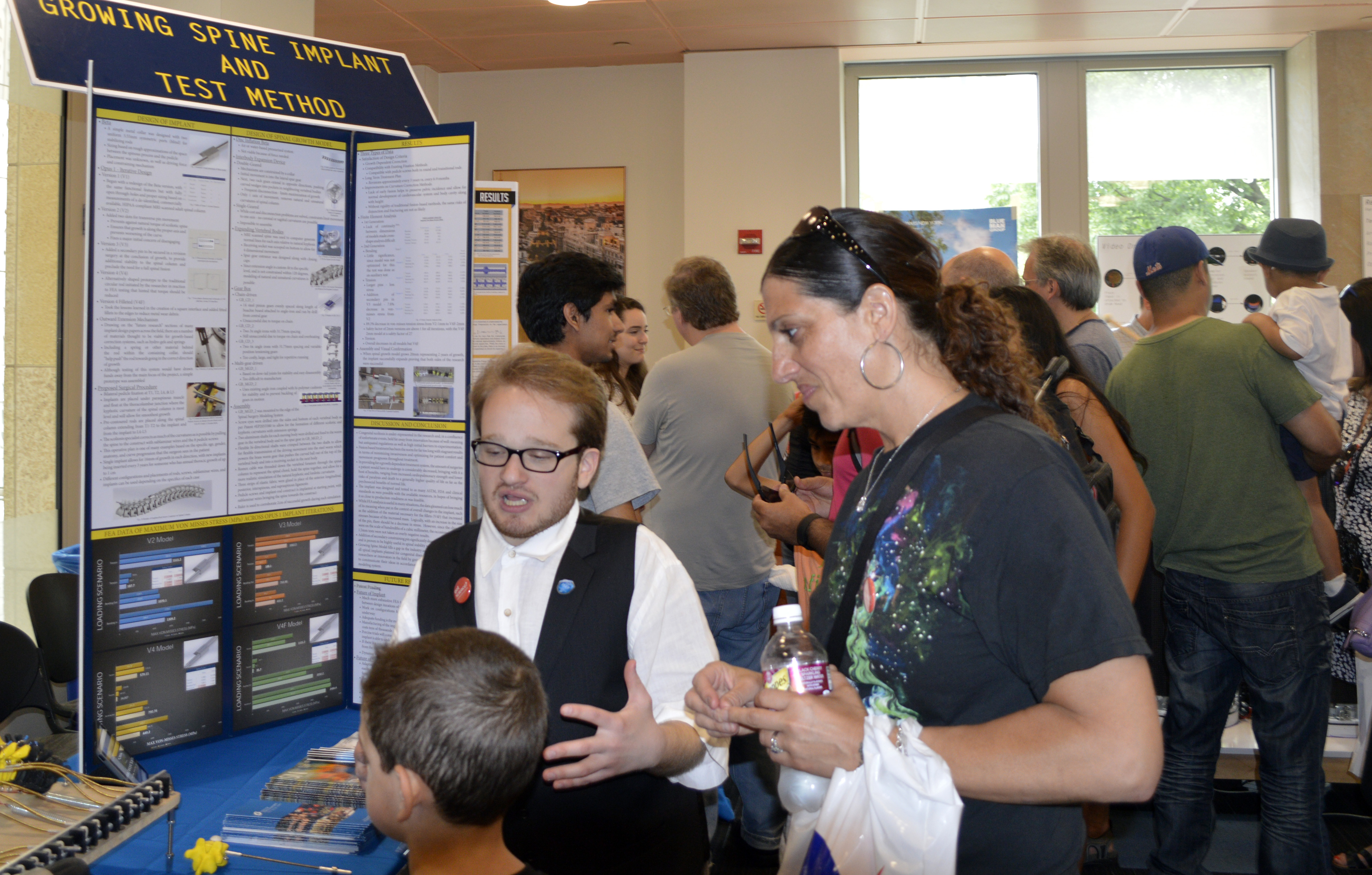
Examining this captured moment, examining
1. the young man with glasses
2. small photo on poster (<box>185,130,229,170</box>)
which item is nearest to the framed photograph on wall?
small photo on poster (<box>185,130,229,170</box>)

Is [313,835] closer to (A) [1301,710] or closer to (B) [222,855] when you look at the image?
(B) [222,855]

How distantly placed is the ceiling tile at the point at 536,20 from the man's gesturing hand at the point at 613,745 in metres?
5.25

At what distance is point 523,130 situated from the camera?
7316mm

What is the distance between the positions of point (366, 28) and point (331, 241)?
4.08 meters

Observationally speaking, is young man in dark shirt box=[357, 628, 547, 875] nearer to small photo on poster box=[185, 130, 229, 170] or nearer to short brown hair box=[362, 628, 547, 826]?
short brown hair box=[362, 628, 547, 826]

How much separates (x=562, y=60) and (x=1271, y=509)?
5.97m

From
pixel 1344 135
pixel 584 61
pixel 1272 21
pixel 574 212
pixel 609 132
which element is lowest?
pixel 574 212

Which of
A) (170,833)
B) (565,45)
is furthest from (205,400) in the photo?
(565,45)

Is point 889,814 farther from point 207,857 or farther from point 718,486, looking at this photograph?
point 718,486

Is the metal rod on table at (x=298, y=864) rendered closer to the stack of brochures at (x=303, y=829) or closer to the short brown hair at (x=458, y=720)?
the stack of brochures at (x=303, y=829)

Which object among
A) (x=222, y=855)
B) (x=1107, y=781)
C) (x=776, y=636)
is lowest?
(x=222, y=855)

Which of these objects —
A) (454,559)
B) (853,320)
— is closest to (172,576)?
(454,559)

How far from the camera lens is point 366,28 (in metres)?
6.16

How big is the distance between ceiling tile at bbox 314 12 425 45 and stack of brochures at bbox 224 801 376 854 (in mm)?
5273
